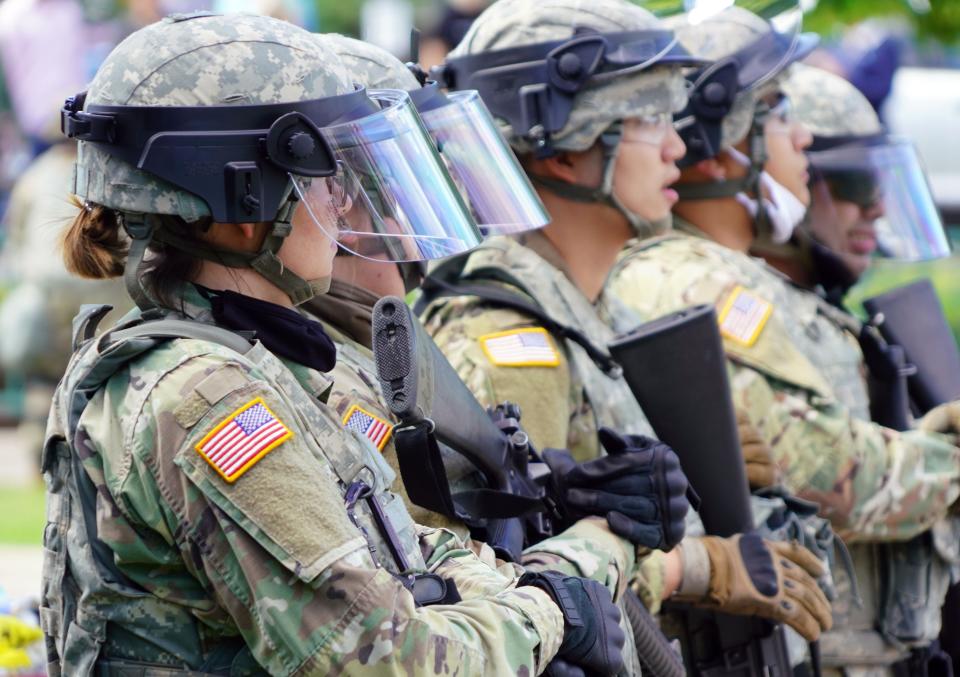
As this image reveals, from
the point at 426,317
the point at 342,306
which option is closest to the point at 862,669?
the point at 426,317

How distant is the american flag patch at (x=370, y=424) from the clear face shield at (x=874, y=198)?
→ 111 inches

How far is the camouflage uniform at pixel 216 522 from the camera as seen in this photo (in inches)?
92.7

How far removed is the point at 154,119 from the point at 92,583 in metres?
0.75

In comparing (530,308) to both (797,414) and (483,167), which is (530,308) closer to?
(483,167)

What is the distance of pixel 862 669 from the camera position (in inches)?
193

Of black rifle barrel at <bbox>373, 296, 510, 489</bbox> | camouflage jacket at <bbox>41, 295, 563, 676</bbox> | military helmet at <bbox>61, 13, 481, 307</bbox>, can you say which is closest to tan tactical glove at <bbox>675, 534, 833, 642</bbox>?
black rifle barrel at <bbox>373, 296, 510, 489</bbox>

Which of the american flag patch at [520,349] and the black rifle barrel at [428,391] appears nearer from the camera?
the black rifle barrel at [428,391]

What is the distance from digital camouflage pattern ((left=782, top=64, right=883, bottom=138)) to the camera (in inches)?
221

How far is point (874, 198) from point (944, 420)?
3.20 feet

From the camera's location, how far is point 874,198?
5.57m

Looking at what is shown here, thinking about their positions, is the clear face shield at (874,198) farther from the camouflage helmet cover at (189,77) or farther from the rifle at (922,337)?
the camouflage helmet cover at (189,77)

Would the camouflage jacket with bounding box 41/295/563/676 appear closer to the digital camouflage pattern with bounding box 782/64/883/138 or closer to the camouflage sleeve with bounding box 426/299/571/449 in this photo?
the camouflage sleeve with bounding box 426/299/571/449

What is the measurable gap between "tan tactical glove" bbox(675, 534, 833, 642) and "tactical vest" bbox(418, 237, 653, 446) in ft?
1.10

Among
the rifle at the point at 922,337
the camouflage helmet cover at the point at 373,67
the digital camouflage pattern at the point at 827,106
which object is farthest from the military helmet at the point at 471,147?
the digital camouflage pattern at the point at 827,106
